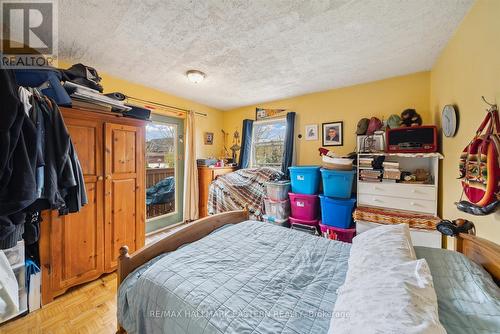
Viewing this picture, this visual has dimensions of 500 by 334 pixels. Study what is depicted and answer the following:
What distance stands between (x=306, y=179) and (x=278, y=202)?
52 cm

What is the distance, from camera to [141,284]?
1021 mm

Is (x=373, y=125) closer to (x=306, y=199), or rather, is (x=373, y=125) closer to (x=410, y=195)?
(x=410, y=195)

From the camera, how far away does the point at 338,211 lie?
2.43 m

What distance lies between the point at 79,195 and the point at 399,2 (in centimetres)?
276

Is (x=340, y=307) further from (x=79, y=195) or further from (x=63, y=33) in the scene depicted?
(x=63, y=33)

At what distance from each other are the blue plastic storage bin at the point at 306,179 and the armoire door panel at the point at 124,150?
202cm

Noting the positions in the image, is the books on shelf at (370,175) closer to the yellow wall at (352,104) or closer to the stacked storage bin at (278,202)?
the yellow wall at (352,104)

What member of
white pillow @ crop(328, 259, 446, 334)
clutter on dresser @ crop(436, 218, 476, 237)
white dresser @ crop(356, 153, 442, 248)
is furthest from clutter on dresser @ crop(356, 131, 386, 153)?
white pillow @ crop(328, 259, 446, 334)

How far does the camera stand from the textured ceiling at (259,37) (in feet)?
4.54

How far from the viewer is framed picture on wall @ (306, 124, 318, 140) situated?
10.2ft

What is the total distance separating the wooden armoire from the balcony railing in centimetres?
96

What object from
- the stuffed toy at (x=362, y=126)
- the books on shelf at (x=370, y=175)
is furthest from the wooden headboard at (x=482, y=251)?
the stuffed toy at (x=362, y=126)

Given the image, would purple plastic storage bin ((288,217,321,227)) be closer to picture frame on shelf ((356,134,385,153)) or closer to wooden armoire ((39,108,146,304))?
picture frame on shelf ((356,134,385,153))

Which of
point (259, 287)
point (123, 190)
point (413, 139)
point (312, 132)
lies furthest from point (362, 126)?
point (123, 190)
